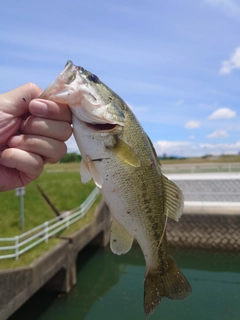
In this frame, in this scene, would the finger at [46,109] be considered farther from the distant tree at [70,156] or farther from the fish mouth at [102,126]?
the distant tree at [70,156]

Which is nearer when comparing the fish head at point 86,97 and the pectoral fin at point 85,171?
the fish head at point 86,97

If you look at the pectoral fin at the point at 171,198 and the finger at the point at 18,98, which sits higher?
the finger at the point at 18,98

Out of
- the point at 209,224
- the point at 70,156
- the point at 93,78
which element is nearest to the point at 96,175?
the point at 93,78

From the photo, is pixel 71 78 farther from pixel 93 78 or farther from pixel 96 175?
pixel 96 175

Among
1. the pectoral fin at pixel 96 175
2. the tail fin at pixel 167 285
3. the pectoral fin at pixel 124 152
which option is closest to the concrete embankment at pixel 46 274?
the tail fin at pixel 167 285

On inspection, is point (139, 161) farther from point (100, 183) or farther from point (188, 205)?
point (188, 205)

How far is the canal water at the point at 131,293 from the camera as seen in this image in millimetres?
8742

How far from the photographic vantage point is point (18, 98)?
2.09 metres

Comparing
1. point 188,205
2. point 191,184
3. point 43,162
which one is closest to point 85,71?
point 43,162

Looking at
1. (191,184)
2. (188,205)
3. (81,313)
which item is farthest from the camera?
(191,184)

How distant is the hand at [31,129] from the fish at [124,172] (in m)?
0.09

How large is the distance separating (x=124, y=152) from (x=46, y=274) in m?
7.17

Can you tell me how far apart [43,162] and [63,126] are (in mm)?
281

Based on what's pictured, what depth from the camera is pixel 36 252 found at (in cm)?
838
